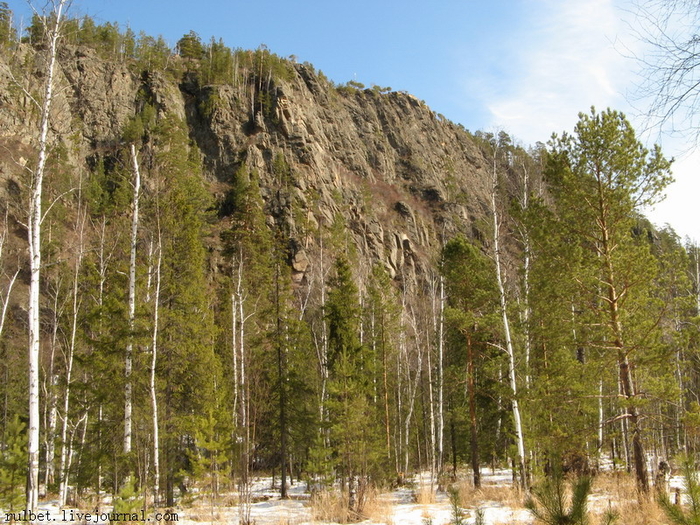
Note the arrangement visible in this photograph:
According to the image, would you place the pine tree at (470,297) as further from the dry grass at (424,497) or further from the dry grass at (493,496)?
the dry grass at (424,497)

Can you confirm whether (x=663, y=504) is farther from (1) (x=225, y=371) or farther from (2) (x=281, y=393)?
(1) (x=225, y=371)

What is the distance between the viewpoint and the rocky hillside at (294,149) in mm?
52688

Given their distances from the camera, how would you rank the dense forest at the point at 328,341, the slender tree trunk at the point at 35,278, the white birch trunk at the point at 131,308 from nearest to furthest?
the slender tree trunk at the point at 35,278 < the dense forest at the point at 328,341 < the white birch trunk at the point at 131,308

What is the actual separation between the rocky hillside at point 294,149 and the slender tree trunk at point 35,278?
37.8 m

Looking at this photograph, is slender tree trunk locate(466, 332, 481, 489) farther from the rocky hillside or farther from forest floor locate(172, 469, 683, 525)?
the rocky hillside

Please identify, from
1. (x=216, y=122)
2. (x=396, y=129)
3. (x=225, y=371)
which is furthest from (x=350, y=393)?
(x=396, y=129)


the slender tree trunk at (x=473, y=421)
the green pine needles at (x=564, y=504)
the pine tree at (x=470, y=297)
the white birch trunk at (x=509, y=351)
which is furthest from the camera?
the slender tree trunk at (x=473, y=421)

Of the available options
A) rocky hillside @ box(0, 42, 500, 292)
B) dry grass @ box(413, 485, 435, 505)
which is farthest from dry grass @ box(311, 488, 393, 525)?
rocky hillside @ box(0, 42, 500, 292)

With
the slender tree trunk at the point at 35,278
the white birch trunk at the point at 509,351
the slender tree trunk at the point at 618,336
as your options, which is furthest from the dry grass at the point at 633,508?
the slender tree trunk at the point at 35,278

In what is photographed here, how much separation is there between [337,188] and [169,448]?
44646mm

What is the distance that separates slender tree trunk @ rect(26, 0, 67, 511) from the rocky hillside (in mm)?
37780

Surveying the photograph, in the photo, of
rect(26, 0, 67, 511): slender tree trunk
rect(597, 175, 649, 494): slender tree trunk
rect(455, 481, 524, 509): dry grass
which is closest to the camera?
rect(26, 0, 67, 511): slender tree trunk

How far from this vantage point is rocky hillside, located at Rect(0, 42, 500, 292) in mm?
52688

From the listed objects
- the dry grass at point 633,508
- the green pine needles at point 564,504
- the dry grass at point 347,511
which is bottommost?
the dry grass at point 347,511
